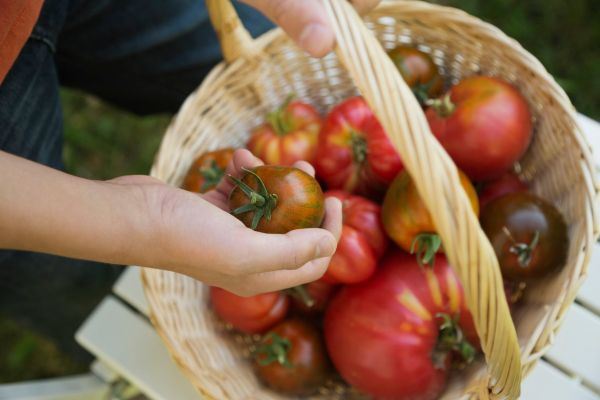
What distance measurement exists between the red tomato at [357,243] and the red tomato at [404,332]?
0.09ft

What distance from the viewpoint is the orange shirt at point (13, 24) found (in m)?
0.60

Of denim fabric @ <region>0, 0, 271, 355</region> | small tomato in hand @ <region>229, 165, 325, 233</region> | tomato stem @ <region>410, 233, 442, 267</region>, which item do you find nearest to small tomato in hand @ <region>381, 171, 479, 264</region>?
tomato stem @ <region>410, 233, 442, 267</region>

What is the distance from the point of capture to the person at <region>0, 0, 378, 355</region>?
0.49m

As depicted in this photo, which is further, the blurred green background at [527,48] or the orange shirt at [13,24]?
the blurred green background at [527,48]

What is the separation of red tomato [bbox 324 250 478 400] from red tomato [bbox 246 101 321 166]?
21cm

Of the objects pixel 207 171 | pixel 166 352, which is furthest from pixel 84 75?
pixel 166 352

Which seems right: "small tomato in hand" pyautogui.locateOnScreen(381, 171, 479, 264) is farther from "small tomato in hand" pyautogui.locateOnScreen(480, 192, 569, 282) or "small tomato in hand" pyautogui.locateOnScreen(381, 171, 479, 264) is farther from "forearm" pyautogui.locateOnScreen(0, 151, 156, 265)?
"forearm" pyautogui.locateOnScreen(0, 151, 156, 265)

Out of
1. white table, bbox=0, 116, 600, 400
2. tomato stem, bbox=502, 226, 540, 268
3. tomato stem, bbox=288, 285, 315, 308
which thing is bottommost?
white table, bbox=0, 116, 600, 400

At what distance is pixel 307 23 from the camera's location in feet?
1.75

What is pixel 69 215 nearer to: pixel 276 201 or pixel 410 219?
pixel 276 201

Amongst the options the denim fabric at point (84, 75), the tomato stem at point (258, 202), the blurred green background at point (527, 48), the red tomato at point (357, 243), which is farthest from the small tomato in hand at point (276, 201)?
the blurred green background at point (527, 48)

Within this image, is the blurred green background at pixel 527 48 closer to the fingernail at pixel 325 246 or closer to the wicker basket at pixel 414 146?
the wicker basket at pixel 414 146

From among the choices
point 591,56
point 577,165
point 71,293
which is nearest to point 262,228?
point 577,165

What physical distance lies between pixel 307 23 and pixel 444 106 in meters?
0.28
